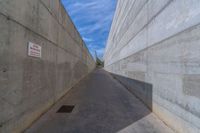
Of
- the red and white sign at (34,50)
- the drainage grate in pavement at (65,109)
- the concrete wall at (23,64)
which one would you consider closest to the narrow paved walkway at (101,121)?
the drainage grate in pavement at (65,109)

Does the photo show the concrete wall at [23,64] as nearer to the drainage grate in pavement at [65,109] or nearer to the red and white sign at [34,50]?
the red and white sign at [34,50]

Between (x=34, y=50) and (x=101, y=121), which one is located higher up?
(x=34, y=50)

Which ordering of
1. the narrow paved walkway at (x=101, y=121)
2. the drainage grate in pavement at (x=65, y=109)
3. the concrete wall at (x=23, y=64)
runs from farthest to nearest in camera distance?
the drainage grate in pavement at (x=65, y=109) < the narrow paved walkway at (x=101, y=121) < the concrete wall at (x=23, y=64)

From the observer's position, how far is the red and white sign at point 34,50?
2.38m

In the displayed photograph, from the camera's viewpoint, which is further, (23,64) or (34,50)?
(34,50)

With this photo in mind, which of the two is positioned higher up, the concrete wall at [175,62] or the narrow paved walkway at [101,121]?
the concrete wall at [175,62]

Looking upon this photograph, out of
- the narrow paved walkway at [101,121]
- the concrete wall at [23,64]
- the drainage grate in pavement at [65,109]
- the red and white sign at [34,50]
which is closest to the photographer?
the concrete wall at [23,64]

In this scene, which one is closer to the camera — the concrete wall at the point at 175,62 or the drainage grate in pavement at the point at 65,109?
the concrete wall at the point at 175,62

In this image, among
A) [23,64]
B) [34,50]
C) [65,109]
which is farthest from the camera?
[65,109]

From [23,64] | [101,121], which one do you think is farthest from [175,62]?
[23,64]

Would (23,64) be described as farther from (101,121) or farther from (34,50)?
(101,121)

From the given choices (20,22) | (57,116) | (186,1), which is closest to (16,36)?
(20,22)

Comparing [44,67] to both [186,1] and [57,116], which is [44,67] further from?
[186,1]

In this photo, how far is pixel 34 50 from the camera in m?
2.51
